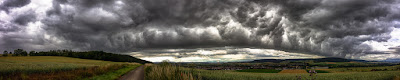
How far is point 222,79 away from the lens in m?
8.11

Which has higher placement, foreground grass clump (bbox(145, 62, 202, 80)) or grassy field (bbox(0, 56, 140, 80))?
foreground grass clump (bbox(145, 62, 202, 80))

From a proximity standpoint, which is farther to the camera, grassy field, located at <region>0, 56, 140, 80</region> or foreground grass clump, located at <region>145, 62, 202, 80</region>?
grassy field, located at <region>0, 56, 140, 80</region>

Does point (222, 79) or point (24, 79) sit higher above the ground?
point (222, 79)

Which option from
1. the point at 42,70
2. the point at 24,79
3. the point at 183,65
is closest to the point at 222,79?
the point at 183,65

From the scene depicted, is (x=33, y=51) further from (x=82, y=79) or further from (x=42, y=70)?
(x=82, y=79)

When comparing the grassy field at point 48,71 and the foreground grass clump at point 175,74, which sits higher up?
the foreground grass clump at point 175,74

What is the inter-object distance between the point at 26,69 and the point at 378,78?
113 ft

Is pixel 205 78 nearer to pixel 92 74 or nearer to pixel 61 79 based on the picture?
pixel 61 79

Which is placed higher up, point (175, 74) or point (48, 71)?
point (175, 74)

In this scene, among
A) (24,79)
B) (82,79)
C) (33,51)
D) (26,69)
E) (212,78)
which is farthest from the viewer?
(33,51)

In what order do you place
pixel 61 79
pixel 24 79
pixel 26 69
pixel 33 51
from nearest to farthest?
pixel 24 79 → pixel 61 79 → pixel 26 69 → pixel 33 51

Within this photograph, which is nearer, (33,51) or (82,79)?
(82,79)

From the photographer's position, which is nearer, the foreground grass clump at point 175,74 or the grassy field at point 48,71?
the foreground grass clump at point 175,74

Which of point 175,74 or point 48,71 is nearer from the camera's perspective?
point 175,74
